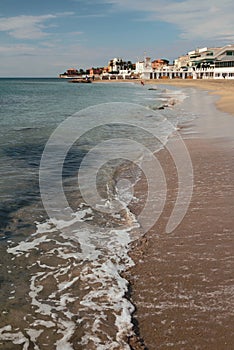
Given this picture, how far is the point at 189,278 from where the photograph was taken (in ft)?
15.6

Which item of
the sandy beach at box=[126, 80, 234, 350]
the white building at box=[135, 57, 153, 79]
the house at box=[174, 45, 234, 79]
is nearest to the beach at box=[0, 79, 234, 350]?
the sandy beach at box=[126, 80, 234, 350]

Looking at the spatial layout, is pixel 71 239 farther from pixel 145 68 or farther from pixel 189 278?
pixel 145 68

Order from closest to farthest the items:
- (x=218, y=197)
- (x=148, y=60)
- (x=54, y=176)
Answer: (x=218, y=197) → (x=54, y=176) → (x=148, y=60)

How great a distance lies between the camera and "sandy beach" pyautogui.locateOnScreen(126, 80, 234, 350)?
3.72 metres

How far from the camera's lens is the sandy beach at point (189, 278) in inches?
147

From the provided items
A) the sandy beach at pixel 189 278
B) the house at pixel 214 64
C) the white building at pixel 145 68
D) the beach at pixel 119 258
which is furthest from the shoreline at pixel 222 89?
the white building at pixel 145 68

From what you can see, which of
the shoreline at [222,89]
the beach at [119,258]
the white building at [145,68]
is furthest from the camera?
the white building at [145,68]

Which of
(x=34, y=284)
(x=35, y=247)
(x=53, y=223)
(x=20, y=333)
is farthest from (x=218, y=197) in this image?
(x=20, y=333)

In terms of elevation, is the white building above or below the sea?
above

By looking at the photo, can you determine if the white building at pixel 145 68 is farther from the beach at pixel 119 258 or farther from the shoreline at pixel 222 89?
the beach at pixel 119 258

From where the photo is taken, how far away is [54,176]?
10344 millimetres

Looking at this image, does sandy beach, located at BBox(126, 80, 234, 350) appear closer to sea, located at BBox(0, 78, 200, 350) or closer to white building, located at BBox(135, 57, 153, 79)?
sea, located at BBox(0, 78, 200, 350)

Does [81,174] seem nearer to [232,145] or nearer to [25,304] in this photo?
[232,145]

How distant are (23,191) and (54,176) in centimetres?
163
